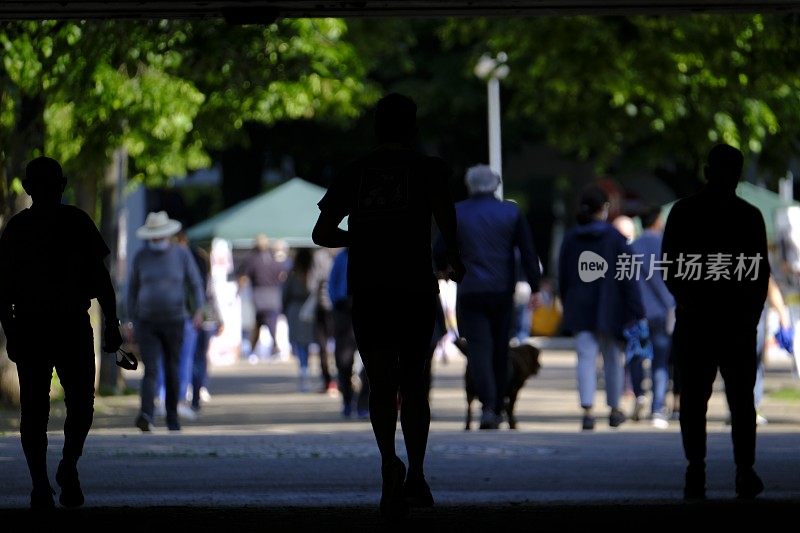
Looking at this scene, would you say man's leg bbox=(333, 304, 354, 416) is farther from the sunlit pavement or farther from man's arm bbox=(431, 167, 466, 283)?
man's arm bbox=(431, 167, 466, 283)

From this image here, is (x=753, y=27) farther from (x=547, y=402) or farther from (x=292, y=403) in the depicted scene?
(x=292, y=403)

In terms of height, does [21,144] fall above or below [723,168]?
above

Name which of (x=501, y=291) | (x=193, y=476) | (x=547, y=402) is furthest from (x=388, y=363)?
(x=547, y=402)

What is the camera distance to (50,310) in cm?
951

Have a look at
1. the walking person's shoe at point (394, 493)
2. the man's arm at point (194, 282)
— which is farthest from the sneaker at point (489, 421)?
the walking person's shoe at point (394, 493)

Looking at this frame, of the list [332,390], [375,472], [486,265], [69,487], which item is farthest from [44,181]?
[332,390]

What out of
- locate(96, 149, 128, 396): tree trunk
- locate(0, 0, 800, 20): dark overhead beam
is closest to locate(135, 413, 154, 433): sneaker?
locate(0, 0, 800, 20): dark overhead beam

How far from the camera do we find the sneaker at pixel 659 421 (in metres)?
17.7

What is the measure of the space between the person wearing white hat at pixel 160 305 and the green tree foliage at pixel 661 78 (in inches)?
253

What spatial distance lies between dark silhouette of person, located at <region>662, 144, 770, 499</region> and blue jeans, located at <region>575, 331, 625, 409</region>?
242 inches

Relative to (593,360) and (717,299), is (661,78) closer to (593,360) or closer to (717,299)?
(593,360)

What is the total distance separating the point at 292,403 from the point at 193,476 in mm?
11161

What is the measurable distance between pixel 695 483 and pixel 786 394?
1279 cm

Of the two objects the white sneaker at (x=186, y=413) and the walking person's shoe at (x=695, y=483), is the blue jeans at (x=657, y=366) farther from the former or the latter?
the walking person's shoe at (x=695, y=483)
